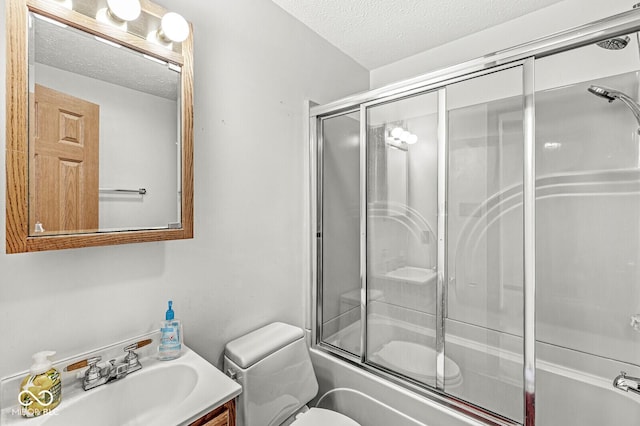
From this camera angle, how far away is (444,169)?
1.41 meters

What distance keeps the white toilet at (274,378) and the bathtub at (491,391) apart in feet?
0.72

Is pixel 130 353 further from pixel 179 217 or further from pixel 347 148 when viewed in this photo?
pixel 347 148

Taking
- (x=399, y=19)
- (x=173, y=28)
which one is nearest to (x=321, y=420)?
(x=173, y=28)

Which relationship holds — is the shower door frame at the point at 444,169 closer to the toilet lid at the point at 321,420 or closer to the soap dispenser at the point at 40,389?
the toilet lid at the point at 321,420

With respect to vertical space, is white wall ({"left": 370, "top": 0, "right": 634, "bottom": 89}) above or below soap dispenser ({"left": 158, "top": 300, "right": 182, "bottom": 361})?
above

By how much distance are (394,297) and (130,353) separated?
1.23 metres

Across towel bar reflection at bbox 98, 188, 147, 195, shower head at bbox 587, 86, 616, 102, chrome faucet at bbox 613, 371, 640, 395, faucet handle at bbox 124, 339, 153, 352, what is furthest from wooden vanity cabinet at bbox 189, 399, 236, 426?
shower head at bbox 587, 86, 616, 102

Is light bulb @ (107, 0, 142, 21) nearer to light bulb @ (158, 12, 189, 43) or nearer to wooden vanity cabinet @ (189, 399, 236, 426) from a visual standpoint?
light bulb @ (158, 12, 189, 43)

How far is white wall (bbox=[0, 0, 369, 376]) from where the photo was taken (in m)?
0.93

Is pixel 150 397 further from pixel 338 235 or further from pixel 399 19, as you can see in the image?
pixel 399 19

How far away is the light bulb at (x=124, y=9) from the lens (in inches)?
37.6

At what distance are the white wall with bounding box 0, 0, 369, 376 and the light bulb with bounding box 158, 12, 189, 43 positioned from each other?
207mm

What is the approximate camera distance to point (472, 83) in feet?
4.33

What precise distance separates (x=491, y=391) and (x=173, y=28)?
198cm
